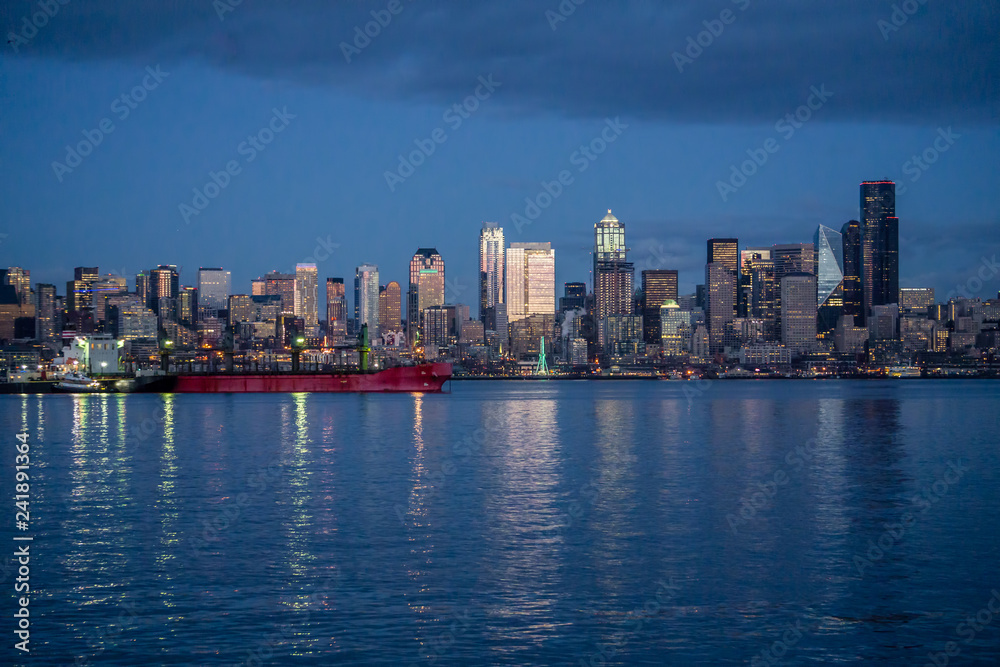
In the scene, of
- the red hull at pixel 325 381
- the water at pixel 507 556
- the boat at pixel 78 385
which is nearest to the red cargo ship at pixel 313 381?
the red hull at pixel 325 381

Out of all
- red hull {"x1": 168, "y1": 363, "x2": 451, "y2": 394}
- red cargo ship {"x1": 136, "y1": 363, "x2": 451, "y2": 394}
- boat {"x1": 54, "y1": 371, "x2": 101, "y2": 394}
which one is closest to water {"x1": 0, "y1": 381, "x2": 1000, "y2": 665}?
red hull {"x1": 168, "y1": 363, "x2": 451, "y2": 394}

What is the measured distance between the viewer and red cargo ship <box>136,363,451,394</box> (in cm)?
16050

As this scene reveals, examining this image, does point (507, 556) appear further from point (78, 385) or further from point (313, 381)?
point (78, 385)

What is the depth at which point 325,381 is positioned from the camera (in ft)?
534

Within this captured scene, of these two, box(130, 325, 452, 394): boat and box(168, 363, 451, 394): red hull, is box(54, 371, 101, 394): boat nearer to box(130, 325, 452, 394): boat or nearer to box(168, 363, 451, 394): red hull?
box(130, 325, 452, 394): boat

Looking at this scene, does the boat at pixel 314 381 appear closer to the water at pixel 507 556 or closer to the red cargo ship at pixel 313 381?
the red cargo ship at pixel 313 381

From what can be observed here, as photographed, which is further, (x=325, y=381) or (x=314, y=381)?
(x=325, y=381)

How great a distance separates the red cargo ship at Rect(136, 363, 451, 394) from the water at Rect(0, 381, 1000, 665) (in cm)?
10136

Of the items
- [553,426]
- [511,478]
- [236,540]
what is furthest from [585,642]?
[553,426]

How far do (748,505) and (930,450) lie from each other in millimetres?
29516

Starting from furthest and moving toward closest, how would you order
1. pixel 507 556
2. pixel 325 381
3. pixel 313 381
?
pixel 325 381 < pixel 313 381 < pixel 507 556

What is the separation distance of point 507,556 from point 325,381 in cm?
13877

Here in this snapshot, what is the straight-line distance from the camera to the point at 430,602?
2238cm

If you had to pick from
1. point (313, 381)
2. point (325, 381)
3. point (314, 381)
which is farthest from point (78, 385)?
point (325, 381)
